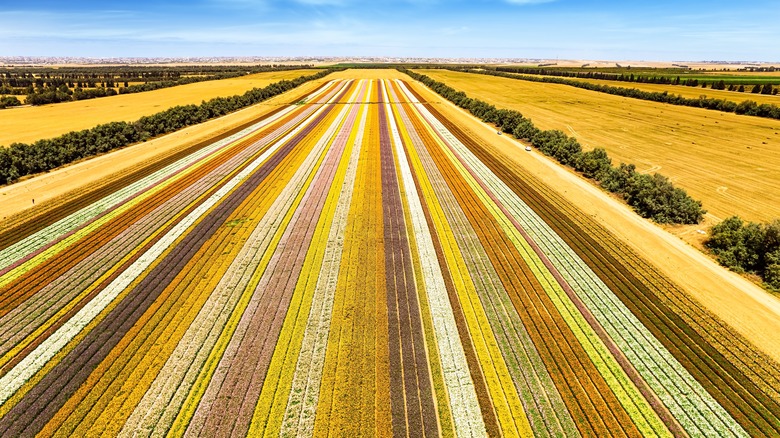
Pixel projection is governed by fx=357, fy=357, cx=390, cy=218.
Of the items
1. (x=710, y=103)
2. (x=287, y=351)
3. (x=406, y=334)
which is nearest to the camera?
(x=287, y=351)

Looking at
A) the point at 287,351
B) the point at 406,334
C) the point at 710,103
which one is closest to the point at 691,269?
the point at 406,334

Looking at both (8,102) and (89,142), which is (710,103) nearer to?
(89,142)

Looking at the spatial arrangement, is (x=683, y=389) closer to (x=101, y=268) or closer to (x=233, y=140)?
(x=101, y=268)

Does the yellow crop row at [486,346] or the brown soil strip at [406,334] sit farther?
the brown soil strip at [406,334]

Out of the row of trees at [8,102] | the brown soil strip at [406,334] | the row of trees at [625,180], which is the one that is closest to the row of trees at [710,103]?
the row of trees at [625,180]

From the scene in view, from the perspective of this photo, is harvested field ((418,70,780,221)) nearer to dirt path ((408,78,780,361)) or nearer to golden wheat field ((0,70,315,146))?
dirt path ((408,78,780,361))

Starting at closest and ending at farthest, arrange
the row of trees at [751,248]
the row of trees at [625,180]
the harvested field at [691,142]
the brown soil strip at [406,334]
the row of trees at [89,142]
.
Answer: the brown soil strip at [406,334] < the row of trees at [751,248] < the row of trees at [625,180] < the harvested field at [691,142] < the row of trees at [89,142]

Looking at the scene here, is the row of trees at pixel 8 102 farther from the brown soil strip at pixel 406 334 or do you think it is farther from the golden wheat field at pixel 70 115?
the brown soil strip at pixel 406 334
